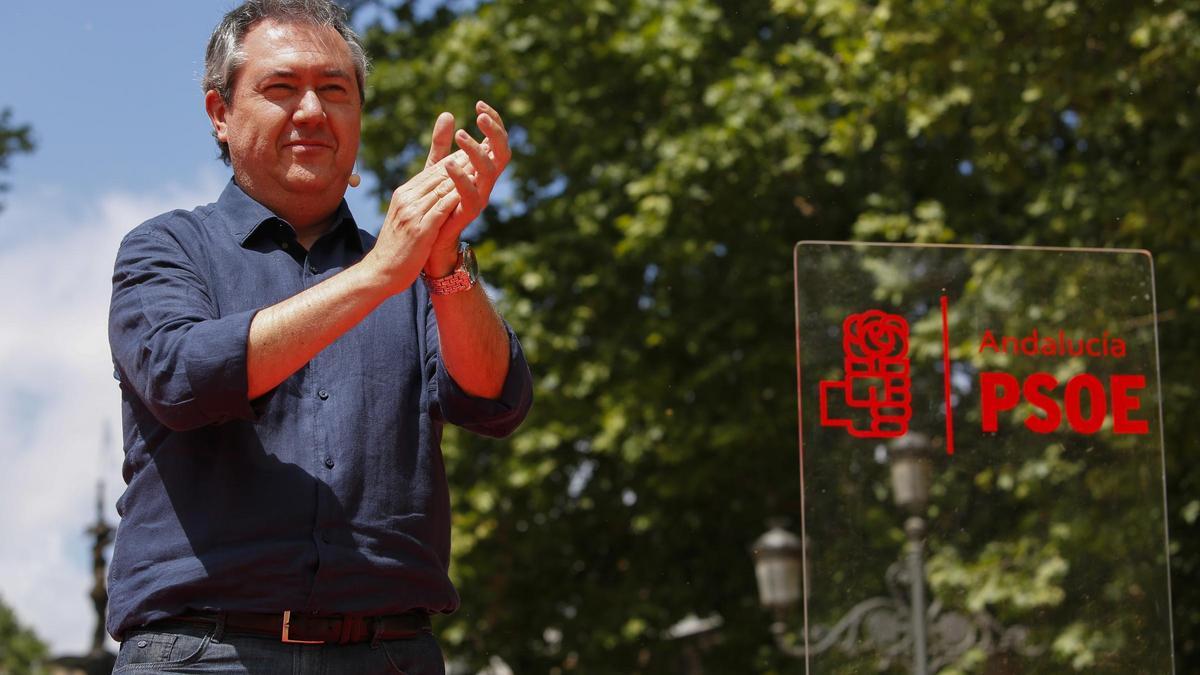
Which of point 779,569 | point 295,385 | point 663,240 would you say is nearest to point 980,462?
point 295,385

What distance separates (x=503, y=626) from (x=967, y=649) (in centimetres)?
577

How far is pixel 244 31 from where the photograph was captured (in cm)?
193

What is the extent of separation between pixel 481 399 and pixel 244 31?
59 centimetres

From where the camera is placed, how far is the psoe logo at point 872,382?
3068mm

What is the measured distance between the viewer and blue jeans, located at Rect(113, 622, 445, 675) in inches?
64.7

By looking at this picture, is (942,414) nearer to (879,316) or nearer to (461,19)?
(879,316)

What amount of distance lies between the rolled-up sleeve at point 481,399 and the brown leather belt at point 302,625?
27cm

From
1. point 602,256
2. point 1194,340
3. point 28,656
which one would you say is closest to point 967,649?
point 1194,340

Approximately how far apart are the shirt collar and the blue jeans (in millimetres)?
503

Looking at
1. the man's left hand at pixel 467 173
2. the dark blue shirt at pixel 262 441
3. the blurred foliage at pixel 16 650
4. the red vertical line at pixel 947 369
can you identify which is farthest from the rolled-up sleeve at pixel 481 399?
the blurred foliage at pixel 16 650

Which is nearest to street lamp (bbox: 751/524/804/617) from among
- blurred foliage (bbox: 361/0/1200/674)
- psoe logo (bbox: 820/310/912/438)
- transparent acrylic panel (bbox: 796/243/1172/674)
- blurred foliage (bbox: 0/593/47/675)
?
blurred foliage (bbox: 361/0/1200/674)

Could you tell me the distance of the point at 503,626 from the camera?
8602 millimetres

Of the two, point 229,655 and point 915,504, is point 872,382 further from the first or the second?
point 229,655

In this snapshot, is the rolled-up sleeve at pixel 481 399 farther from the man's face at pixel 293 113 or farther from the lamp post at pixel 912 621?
the lamp post at pixel 912 621
